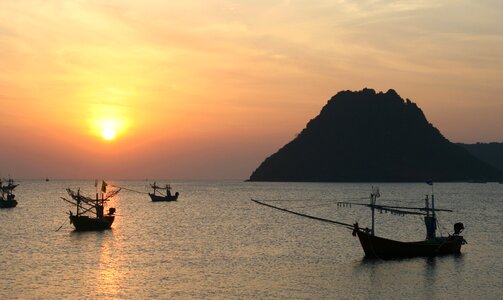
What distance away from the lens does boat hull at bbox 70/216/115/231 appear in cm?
9244

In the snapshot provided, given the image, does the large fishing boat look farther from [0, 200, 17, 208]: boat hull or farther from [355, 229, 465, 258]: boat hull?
[0, 200, 17, 208]: boat hull

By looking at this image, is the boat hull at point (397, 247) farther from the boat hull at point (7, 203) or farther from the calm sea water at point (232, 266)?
the boat hull at point (7, 203)

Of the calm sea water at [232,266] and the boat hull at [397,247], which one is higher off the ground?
the boat hull at [397,247]

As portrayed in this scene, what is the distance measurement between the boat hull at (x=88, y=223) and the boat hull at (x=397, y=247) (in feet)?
142

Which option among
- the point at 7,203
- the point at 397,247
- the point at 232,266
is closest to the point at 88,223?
the point at 232,266

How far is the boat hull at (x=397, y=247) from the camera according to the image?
62.5m

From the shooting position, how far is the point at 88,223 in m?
93.0

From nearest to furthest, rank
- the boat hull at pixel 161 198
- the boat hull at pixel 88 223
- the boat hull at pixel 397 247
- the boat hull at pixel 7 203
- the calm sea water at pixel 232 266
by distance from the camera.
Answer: the calm sea water at pixel 232 266 < the boat hull at pixel 397 247 < the boat hull at pixel 88 223 < the boat hull at pixel 7 203 < the boat hull at pixel 161 198

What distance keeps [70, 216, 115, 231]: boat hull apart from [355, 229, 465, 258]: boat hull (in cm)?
4339

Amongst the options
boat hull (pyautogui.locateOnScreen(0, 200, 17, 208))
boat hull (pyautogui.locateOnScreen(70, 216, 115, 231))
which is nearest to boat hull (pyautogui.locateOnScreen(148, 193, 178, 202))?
boat hull (pyautogui.locateOnScreen(0, 200, 17, 208))

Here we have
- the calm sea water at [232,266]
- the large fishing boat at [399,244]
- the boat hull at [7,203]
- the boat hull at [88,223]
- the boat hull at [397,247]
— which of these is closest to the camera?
the calm sea water at [232,266]

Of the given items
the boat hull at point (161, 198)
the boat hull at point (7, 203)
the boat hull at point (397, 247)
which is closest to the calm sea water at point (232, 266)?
the boat hull at point (397, 247)

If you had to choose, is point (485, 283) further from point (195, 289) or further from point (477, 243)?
point (477, 243)

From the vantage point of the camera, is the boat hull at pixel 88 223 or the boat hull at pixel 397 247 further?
the boat hull at pixel 88 223
